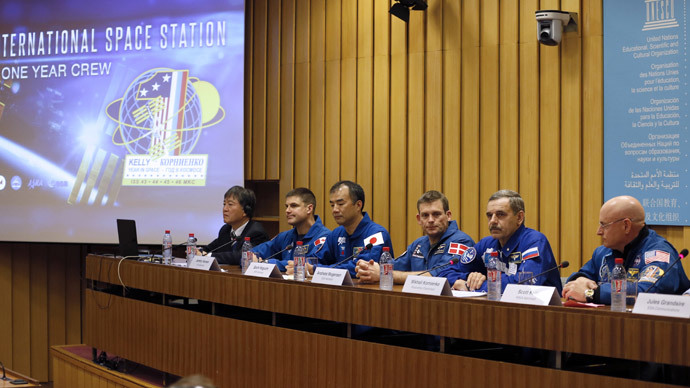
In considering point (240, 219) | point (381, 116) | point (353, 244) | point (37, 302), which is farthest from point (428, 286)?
point (37, 302)

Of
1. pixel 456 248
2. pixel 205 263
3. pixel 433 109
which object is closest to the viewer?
pixel 456 248

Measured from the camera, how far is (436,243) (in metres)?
3.86

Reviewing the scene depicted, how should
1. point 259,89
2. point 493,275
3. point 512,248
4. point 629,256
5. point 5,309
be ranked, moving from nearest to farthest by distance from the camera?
point 493,275, point 629,256, point 512,248, point 259,89, point 5,309

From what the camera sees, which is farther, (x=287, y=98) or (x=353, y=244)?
(x=287, y=98)

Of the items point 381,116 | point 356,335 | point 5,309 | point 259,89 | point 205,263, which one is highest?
point 259,89

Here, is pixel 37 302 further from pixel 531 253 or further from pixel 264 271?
pixel 531 253

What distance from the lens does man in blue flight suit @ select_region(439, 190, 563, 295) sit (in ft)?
10.5

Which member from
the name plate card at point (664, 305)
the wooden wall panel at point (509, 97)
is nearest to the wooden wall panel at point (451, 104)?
the wooden wall panel at point (509, 97)

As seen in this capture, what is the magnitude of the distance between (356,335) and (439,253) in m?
0.97

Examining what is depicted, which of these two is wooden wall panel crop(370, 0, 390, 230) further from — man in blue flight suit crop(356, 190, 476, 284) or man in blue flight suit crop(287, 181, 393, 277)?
man in blue flight suit crop(356, 190, 476, 284)

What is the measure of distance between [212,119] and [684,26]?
3.67 meters

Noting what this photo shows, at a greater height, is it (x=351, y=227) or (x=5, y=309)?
(x=351, y=227)

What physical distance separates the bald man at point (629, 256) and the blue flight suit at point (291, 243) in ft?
5.78

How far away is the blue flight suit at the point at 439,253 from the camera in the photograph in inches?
146
